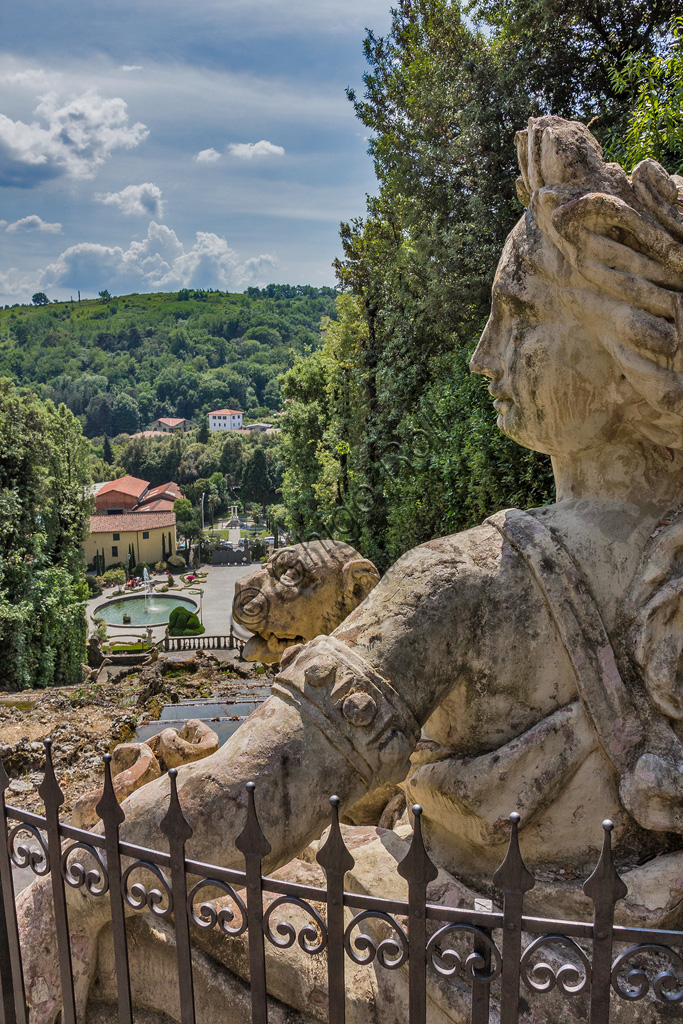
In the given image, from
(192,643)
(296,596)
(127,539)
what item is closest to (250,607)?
(296,596)

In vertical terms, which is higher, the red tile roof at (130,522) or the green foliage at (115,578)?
the red tile roof at (130,522)

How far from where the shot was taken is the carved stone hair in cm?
212

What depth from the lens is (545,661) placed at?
7.25ft

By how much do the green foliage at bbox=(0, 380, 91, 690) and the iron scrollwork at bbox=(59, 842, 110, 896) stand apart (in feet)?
62.1

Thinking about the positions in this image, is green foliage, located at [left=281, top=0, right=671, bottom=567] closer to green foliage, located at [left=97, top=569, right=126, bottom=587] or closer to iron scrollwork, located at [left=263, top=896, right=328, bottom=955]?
iron scrollwork, located at [left=263, top=896, right=328, bottom=955]

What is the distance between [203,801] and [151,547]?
6165 cm

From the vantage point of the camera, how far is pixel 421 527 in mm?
11211

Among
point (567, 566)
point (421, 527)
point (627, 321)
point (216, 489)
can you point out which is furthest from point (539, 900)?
point (216, 489)

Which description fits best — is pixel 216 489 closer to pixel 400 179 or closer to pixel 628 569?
pixel 400 179

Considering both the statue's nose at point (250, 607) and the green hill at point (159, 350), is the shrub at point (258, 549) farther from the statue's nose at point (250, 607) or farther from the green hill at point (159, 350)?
the green hill at point (159, 350)

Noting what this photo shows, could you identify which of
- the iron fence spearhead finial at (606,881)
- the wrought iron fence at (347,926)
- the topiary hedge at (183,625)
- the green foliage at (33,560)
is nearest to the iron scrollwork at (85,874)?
the wrought iron fence at (347,926)

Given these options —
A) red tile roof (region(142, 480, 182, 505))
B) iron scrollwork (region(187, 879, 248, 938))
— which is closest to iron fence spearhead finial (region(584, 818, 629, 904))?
iron scrollwork (region(187, 879, 248, 938))

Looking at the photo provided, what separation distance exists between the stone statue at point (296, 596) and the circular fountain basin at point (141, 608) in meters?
38.6

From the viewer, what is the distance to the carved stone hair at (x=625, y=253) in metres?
2.12
